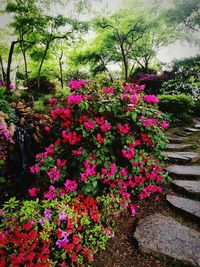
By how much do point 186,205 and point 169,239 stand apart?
65cm

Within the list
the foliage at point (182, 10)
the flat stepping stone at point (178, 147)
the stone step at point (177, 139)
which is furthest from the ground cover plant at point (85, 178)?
the foliage at point (182, 10)

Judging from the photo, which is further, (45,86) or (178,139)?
(45,86)

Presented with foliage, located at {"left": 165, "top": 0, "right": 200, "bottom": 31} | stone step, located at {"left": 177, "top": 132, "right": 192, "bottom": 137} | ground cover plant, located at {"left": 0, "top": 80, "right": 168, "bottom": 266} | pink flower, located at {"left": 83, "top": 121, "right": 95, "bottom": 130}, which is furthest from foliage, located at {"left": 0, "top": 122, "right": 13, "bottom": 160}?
foliage, located at {"left": 165, "top": 0, "right": 200, "bottom": 31}

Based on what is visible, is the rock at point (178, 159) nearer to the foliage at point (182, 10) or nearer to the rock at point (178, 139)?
the rock at point (178, 139)

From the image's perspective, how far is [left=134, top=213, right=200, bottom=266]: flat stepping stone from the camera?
2059mm

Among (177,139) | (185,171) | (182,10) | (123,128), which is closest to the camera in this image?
(123,128)

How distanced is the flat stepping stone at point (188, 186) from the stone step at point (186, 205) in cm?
15

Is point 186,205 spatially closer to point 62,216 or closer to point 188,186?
point 188,186

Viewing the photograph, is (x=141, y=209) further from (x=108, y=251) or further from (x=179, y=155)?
(x=179, y=155)

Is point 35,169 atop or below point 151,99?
below

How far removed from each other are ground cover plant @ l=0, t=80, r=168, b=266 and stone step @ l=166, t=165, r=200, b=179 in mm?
390

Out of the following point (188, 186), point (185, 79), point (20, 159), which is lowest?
point (188, 186)

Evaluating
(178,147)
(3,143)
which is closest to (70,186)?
(3,143)

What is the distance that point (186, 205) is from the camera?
2.73 meters
